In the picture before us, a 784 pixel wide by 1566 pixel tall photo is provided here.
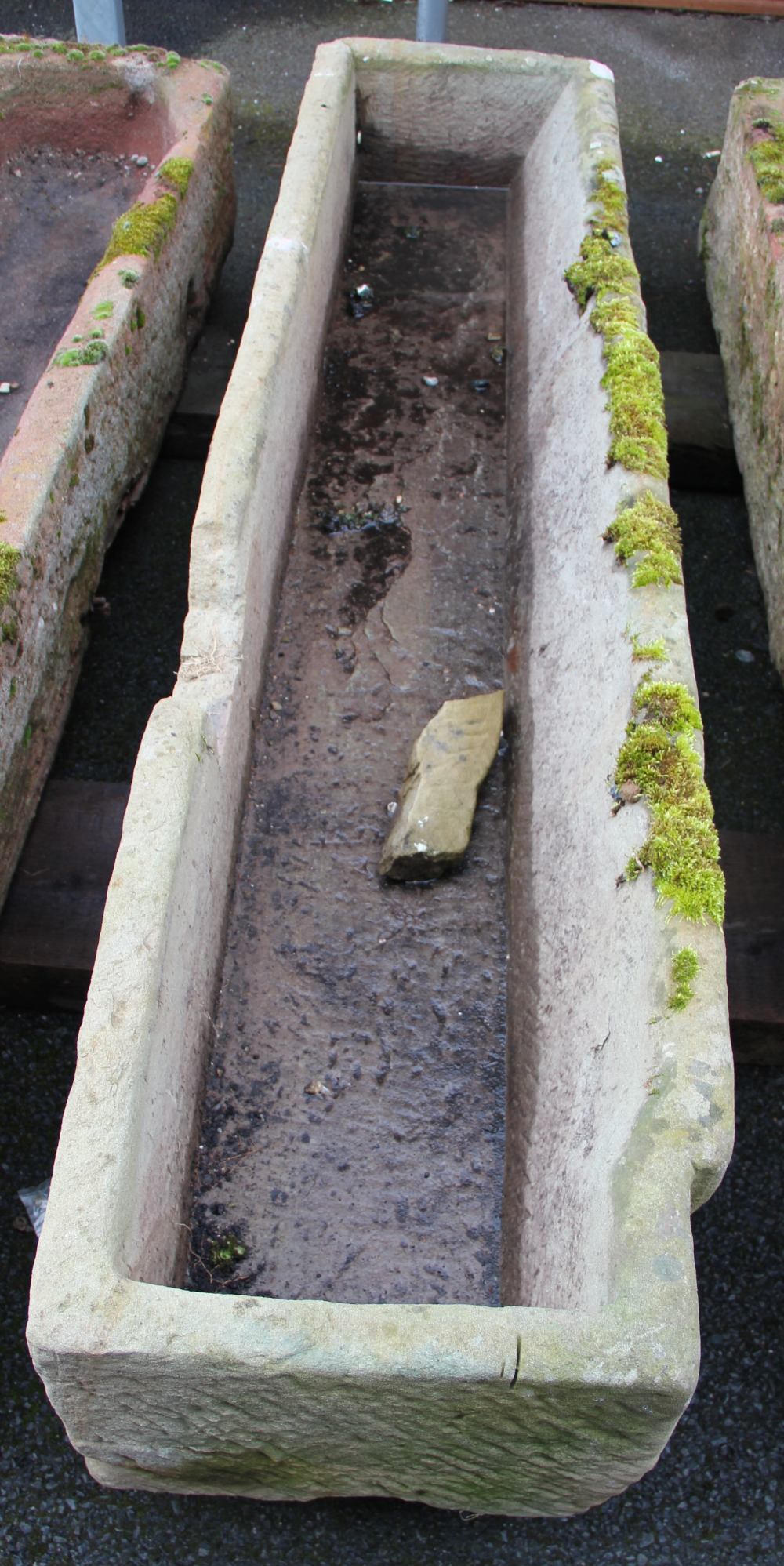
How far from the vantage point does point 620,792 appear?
314 cm

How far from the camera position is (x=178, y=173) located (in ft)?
17.0

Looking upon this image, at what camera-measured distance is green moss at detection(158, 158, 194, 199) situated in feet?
16.9

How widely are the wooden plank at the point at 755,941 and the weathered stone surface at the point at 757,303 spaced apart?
918 mm

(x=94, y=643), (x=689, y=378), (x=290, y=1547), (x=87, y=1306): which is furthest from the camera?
(x=689, y=378)

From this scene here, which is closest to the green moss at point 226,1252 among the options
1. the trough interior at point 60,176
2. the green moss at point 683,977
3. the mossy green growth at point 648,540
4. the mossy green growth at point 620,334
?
the green moss at point 683,977

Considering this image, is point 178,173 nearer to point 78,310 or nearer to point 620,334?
point 78,310

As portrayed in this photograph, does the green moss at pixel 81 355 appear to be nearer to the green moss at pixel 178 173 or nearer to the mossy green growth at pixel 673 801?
the green moss at pixel 178 173

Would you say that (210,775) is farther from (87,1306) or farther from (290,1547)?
(290,1547)

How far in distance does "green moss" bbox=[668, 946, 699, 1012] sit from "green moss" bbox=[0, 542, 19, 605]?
7.15 ft

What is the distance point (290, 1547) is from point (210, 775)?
1.86m

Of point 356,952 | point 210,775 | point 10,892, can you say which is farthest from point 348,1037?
point 10,892

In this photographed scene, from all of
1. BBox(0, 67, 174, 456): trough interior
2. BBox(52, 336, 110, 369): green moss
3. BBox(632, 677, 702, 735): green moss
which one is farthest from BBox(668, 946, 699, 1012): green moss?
BBox(0, 67, 174, 456): trough interior

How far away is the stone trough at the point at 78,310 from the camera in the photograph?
3.95 m

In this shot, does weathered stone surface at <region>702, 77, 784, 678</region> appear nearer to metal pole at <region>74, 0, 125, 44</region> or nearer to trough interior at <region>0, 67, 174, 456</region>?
trough interior at <region>0, 67, 174, 456</region>
